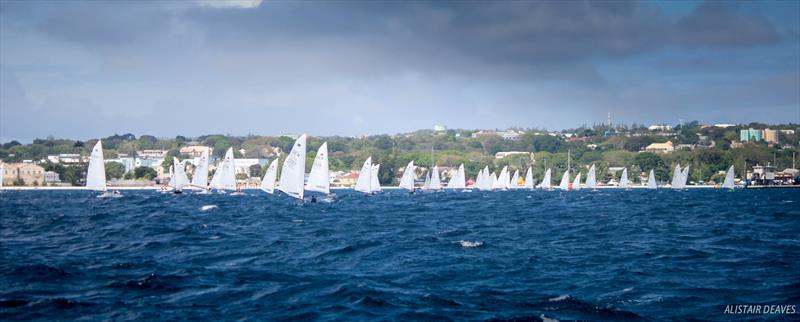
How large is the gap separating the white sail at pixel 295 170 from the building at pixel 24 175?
468 feet

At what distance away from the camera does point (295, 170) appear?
222 ft

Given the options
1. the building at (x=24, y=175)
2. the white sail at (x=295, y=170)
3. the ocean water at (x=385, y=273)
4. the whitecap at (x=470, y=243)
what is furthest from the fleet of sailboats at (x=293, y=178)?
the building at (x=24, y=175)

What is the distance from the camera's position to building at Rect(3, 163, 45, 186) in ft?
635

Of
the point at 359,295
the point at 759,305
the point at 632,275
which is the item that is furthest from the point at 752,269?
the point at 359,295

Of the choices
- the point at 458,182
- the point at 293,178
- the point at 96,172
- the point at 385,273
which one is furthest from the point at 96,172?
the point at 458,182

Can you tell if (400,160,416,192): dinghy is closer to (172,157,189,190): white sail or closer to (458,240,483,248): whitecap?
(172,157,189,190): white sail

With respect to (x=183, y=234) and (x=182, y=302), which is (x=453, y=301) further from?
(x=183, y=234)

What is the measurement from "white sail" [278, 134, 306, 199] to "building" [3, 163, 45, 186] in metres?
143

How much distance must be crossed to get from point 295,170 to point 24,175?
14843 centimetres

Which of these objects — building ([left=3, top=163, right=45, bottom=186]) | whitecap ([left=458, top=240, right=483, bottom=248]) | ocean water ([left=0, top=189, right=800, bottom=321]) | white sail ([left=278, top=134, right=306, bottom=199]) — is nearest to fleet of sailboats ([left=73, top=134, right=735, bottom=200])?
white sail ([left=278, top=134, right=306, bottom=199])

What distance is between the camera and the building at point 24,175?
193500 millimetres

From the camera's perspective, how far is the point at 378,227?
4606 cm

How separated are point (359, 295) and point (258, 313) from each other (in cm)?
313

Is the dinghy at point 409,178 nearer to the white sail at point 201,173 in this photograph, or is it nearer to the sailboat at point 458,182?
the sailboat at point 458,182
